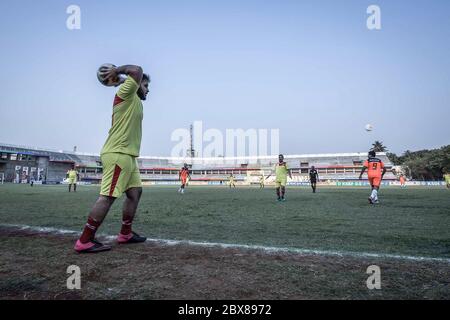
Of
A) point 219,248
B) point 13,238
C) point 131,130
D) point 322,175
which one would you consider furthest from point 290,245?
point 322,175

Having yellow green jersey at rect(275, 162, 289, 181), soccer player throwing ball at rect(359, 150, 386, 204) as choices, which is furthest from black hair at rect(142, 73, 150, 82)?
yellow green jersey at rect(275, 162, 289, 181)

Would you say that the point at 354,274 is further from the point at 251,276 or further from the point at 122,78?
the point at 122,78

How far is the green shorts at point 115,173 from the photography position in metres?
2.87

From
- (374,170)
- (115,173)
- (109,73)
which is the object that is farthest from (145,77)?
(374,170)

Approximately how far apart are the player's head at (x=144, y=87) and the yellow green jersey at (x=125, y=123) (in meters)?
0.21

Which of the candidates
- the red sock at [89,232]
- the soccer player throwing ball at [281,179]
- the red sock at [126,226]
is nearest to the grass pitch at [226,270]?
the red sock at [89,232]

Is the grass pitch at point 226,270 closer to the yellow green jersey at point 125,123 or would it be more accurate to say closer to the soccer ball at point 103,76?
the yellow green jersey at point 125,123

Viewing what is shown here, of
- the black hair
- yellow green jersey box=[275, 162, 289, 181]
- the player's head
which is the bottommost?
yellow green jersey box=[275, 162, 289, 181]

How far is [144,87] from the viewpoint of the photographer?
3.42 meters

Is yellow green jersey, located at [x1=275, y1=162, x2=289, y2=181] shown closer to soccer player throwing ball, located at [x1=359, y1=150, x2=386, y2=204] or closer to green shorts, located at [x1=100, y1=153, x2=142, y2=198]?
soccer player throwing ball, located at [x1=359, y1=150, x2=386, y2=204]

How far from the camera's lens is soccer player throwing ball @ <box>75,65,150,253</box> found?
286 cm

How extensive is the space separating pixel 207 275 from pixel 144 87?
7.84ft

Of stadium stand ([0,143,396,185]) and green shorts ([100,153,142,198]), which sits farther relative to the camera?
stadium stand ([0,143,396,185])

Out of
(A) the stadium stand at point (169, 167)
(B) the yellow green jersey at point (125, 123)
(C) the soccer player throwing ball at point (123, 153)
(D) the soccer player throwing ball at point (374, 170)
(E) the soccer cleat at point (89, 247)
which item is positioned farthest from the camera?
(A) the stadium stand at point (169, 167)
